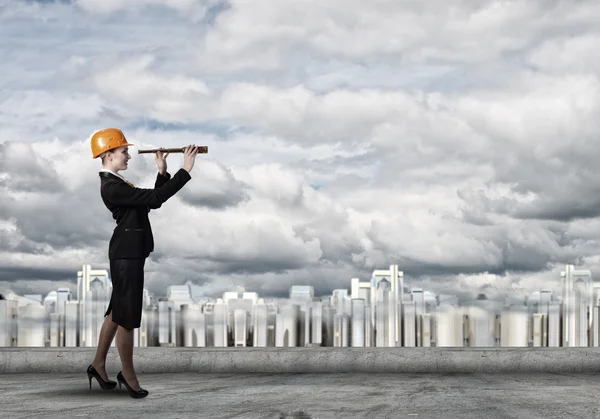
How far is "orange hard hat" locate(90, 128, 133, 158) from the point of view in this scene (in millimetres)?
5312

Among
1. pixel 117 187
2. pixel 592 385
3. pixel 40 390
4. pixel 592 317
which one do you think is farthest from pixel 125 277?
pixel 592 317

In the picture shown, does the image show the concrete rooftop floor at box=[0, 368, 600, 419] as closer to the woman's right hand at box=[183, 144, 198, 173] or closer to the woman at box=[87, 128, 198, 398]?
the woman at box=[87, 128, 198, 398]

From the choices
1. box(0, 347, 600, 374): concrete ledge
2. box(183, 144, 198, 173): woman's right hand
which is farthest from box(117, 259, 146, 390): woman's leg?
box(0, 347, 600, 374): concrete ledge

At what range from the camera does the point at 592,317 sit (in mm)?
9539

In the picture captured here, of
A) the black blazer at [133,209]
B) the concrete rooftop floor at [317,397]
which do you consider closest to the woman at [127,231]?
the black blazer at [133,209]

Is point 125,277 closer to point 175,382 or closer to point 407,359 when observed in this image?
point 175,382

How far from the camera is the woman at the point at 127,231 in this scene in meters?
5.11

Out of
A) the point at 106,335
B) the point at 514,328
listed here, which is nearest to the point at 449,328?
the point at 514,328

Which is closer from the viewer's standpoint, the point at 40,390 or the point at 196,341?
the point at 40,390

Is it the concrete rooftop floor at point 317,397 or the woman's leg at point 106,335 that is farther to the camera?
the woman's leg at point 106,335

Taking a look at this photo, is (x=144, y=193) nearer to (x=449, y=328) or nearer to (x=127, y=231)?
(x=127, y=231)

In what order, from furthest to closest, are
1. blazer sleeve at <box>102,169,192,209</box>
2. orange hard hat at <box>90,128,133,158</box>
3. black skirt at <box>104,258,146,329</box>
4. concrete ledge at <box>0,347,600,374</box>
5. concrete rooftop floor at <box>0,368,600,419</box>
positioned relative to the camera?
1. concrete ledge at <box>0,347,600,374</box>
2. orange hard hat at <box>90,128,133,158</box>
3. black skirt at <box>104,258,146,329</box>
4. blazer sleeve at <box>102,169,192,209</box>
5. concrete rooftop floor at <box>0,368,600,419</box>

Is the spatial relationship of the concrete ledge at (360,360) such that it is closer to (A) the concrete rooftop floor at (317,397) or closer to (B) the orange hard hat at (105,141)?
(A) the concrete rooftop floor at (317,397)

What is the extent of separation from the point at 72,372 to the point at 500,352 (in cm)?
438
